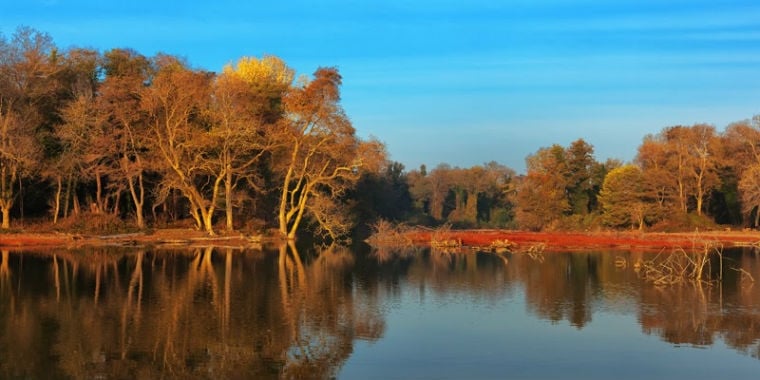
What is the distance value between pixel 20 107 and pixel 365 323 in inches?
1345

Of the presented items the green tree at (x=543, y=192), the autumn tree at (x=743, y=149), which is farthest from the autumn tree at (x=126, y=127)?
the autumn tree at (x=743, y=149)

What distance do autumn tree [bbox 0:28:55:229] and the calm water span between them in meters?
13.4

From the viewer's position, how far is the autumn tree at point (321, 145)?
151 ft

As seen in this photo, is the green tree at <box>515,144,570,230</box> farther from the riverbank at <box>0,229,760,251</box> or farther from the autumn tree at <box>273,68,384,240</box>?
the autumn tree at <box>273,68,384,240</box>

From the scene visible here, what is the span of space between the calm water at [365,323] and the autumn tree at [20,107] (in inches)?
528

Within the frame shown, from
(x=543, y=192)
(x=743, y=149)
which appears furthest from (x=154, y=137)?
(x=743, y=149)

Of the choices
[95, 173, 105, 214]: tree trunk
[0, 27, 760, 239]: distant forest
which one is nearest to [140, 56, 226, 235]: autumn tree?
[0, 27, 760, 239]: distant forest

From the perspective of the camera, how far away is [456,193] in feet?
305

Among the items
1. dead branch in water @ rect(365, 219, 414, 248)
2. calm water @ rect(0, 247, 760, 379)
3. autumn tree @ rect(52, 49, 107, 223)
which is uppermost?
autumn tree @ rect(52, 49, 107, 223)

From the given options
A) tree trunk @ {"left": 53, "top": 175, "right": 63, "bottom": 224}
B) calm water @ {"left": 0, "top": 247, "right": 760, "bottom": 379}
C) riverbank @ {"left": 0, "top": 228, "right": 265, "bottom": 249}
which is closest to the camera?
calm water @ {"left": 0, "top": 247, "right": 760, "bottom": 379}

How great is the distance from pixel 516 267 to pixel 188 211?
30379mm

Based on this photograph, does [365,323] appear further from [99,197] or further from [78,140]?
[99,197]

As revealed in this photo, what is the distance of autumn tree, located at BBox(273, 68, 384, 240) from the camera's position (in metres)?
46.1

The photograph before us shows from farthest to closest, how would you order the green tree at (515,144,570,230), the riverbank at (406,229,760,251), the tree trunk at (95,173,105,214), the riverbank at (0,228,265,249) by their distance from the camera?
1. the green tree at (515,144,570,230)
2. the tree trunk at (95,173,105,214)
3. the riverbank at (406,229,760,251)
4. the riverbank at (0,228,265,249)
